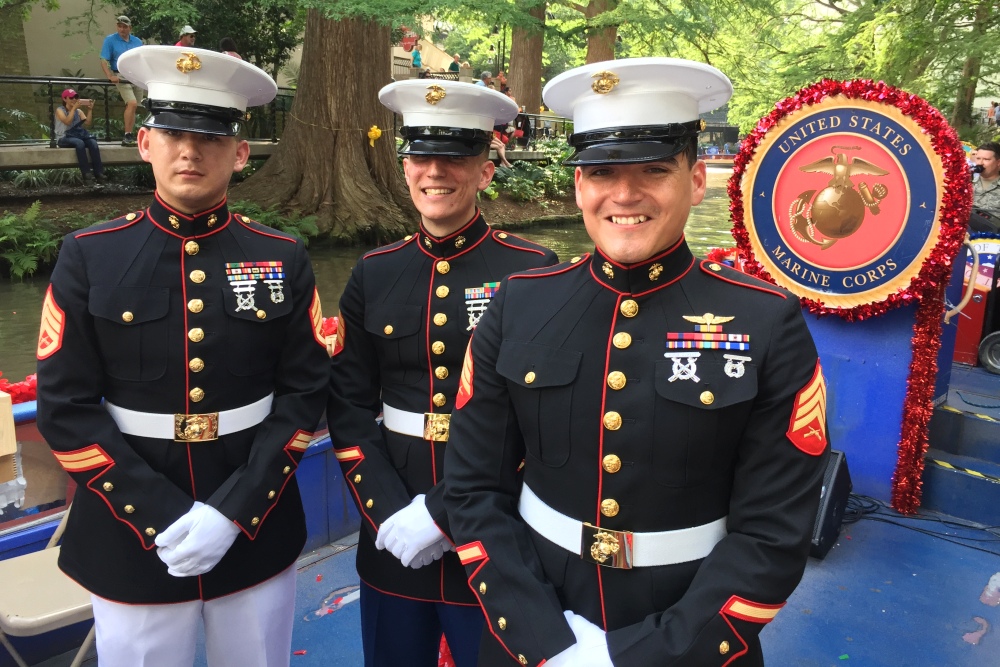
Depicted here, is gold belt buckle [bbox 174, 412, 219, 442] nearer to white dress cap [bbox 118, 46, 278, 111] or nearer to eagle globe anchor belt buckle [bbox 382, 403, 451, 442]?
eagle globe anchor belt buckle [bbox 382, 403, 451, 442]

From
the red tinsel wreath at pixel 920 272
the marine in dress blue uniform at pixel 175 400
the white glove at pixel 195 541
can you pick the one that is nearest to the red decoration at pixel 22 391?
the marine in dress blue uniform at pixel 175 400

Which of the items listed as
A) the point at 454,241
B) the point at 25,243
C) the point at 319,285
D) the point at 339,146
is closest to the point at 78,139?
the point at 25,243

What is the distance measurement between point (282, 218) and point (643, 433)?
32.2 feet

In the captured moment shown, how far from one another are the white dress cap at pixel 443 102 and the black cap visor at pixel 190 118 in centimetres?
47

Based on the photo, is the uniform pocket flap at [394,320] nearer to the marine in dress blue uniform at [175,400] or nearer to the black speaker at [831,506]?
the marine in dress blue uniform at [175,400]

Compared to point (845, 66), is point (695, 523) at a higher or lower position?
lower

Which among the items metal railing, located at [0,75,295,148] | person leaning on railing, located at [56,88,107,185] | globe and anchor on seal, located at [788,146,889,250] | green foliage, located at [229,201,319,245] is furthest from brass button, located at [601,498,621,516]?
metal railing, located at [0,75,295,148]

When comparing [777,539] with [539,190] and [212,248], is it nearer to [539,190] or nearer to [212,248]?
[212,248]

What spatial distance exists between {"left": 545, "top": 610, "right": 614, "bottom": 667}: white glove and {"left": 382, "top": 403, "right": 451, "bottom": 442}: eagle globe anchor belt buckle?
2.70 ft

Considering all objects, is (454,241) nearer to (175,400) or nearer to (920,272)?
(175,400)

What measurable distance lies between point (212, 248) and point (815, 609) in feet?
9.52

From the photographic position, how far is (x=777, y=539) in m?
1.48

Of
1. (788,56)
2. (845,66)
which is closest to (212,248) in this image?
(845,66)

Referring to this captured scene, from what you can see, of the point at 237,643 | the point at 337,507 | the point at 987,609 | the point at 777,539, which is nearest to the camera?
the point at 777,539
